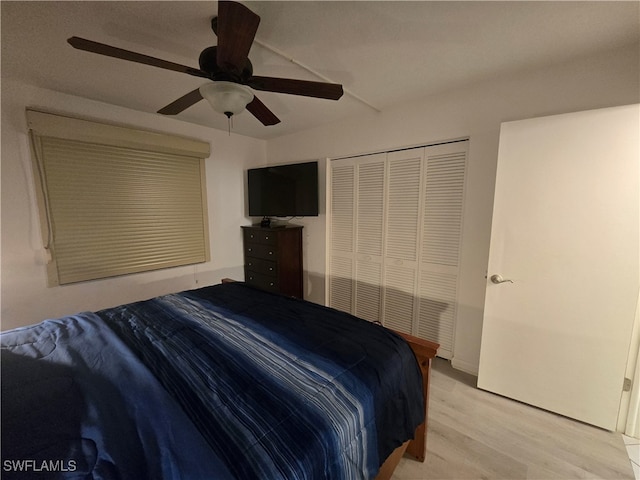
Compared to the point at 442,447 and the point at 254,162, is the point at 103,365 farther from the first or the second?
the point at 254,162

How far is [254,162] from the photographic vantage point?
3691 millimetres

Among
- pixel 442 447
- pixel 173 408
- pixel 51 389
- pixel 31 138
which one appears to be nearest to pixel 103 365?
pixel 51 389

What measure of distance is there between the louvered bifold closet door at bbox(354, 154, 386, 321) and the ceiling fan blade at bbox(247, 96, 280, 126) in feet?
4.02

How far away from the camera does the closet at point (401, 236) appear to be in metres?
2.30

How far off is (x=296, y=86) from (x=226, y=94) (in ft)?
1.24

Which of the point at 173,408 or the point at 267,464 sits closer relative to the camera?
the point at 267,464

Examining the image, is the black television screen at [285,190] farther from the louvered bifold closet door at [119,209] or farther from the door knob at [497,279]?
the door knob at [497,279]

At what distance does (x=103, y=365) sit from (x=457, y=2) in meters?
2.38

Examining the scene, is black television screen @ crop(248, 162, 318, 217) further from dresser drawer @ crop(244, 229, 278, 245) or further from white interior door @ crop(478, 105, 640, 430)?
white interior door @ crop(478, 105, 640, 430)

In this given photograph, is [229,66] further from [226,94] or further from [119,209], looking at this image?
[119,209]

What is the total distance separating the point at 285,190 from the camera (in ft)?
10.6

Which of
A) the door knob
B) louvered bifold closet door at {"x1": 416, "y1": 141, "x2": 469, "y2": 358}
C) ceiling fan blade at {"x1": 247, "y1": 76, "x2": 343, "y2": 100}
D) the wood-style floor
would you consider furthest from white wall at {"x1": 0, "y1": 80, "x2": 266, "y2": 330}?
the door knob

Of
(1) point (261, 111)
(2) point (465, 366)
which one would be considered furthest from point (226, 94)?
(2) point (465, 366)

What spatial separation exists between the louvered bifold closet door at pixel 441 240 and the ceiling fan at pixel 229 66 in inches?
51.2
